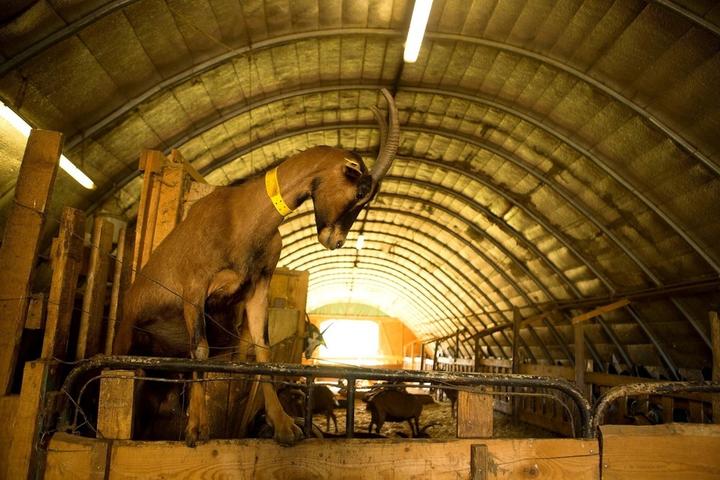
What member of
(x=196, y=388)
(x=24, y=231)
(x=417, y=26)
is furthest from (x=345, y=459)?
(x=417, y=26)

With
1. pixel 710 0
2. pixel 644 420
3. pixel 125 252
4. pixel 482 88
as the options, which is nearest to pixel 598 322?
pixel 644 420

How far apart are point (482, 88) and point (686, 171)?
3.37 m

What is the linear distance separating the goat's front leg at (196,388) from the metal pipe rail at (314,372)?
0.14 metres

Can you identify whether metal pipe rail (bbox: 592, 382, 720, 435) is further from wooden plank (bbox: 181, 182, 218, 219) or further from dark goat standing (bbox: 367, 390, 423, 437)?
dark goat standing (bbox: 367, 390, 423, 437)

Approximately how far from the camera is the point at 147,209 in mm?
4156

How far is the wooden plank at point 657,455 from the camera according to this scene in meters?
2.21

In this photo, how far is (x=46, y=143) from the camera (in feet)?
10.0

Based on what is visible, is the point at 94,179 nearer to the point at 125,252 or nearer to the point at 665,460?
the point at 125,252

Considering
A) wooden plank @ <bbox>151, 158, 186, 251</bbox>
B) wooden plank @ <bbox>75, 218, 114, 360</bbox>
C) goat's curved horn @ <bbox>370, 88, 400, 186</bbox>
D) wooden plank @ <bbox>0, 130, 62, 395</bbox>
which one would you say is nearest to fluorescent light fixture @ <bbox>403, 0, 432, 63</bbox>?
goat's curved horn @ <bbox>370, 88, 400, 186</bbox>

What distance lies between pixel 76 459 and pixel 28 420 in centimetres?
66

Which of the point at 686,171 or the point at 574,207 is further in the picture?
the point at 574,207

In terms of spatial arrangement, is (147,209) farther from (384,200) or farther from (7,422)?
(384,200)

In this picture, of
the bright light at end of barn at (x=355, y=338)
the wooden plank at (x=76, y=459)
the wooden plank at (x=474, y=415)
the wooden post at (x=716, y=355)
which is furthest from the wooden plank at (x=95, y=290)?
the bright light at end of barn at (x=355, y=338)

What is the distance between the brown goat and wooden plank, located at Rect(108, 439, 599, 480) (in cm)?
87
